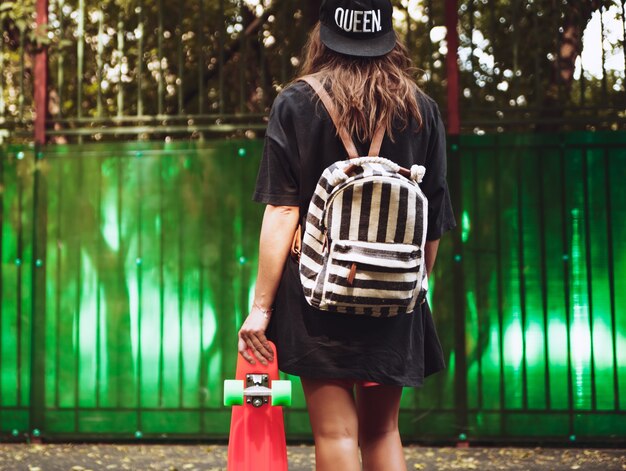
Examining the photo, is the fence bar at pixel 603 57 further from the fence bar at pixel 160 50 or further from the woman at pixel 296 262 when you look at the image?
the woman at pixel 296 262

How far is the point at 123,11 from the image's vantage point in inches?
251

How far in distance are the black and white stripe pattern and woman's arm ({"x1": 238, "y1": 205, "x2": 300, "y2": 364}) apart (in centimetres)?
16

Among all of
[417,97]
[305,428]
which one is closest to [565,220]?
[305,428]

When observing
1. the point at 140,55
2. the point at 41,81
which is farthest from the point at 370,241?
the point at 41,81

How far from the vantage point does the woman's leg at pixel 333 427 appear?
2545mm

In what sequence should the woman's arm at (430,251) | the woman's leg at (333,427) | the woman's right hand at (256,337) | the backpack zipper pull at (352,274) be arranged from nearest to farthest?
the backpack zipper pull at (352,274) < the woman's leg at (333,427) < the woman's right hand at (256,337) < the woman's arm at (430,251)

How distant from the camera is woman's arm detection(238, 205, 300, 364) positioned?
2.62 metres

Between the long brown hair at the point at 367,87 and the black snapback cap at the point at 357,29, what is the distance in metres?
0.03

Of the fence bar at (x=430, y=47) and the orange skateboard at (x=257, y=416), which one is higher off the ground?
the fence bar at (x=430, y=47)

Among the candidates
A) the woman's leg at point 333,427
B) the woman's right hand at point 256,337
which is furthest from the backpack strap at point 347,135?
the woman's leg at point 333,427

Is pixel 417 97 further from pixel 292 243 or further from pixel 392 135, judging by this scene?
pixel 292 243

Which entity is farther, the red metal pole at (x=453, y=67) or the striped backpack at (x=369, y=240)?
the red metal pole at (x=453, y=67)

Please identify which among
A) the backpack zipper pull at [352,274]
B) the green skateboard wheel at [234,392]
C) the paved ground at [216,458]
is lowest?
the paved ground at [216,458]

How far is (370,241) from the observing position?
247 cm
